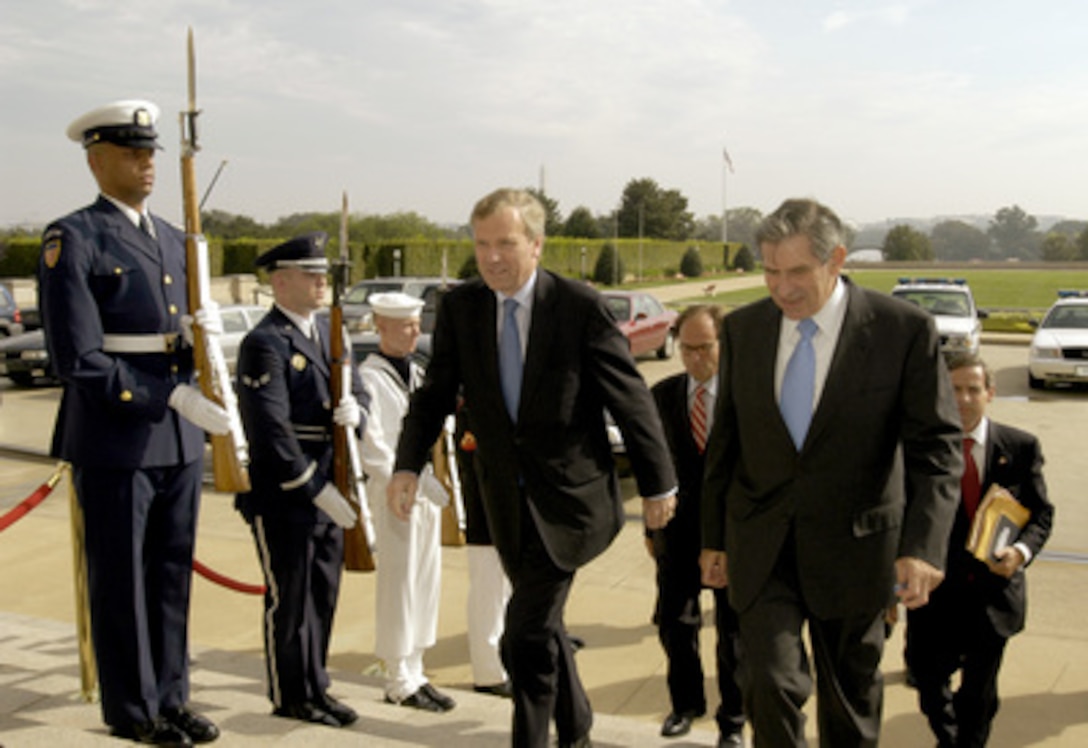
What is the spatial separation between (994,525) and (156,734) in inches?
123

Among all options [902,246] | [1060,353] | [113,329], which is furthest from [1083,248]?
[113,329]

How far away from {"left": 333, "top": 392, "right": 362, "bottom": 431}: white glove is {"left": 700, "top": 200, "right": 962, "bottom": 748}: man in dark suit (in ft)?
5.60

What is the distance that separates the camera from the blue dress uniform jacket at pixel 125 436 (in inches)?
146

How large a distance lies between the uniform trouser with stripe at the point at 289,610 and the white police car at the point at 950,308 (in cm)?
1496

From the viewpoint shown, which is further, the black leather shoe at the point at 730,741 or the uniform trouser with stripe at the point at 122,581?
the black leather shoe at the point at 730,741

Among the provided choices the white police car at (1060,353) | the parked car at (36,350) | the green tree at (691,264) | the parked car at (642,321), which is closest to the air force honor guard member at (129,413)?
the parked car at (36,350)

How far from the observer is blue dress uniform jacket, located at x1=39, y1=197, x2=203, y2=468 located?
368 cm

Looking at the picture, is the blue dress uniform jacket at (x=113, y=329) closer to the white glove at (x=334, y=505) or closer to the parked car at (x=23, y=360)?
the white glove at (x=334, y=505)

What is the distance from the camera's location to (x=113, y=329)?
3.84m

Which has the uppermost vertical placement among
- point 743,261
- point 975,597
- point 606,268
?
point 743,261

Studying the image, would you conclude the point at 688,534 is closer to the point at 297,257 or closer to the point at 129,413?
the point at 297,257

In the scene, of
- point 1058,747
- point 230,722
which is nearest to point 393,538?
point 230,722

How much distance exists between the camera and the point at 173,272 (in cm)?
399

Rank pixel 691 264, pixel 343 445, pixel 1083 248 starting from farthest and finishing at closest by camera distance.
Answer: pixel 1083 248 → pixel 691 264 → pixel 343 445
